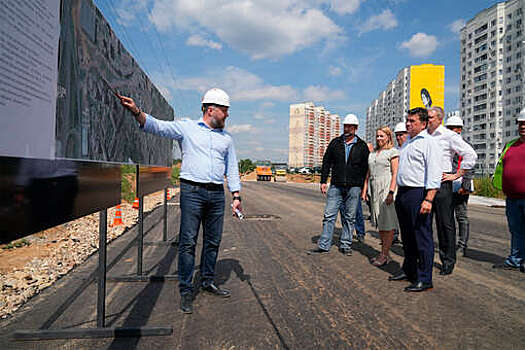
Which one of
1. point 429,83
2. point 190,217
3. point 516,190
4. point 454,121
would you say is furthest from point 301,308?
point 429,83

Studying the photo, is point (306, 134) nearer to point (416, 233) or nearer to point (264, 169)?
point (264, 169)

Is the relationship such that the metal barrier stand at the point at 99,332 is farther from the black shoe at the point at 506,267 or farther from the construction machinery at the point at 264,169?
the construction machinery at the point at 264,169

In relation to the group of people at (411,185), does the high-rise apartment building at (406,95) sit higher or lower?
higher

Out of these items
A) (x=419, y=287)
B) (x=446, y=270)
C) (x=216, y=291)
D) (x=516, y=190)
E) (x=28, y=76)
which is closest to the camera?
(x=28, y=76)

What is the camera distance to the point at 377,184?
5.46 meters

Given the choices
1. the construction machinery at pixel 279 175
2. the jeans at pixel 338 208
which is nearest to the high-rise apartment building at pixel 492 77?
the construction machinery at pixel 279 175

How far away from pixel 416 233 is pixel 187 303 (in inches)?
103

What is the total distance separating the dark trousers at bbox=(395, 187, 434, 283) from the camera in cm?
395

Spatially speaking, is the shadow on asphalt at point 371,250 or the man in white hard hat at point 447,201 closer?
the man in white hard hat at point 447,201

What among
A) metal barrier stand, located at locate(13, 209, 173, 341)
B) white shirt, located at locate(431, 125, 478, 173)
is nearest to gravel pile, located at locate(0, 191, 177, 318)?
metal barrier stand, located at locate(13, 209, 173, 341)

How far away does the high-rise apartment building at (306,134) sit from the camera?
108875 mm

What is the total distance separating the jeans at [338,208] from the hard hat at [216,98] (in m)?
2.80

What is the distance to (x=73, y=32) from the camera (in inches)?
94.3

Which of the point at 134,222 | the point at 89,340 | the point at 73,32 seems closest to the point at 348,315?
the point at 89,340
